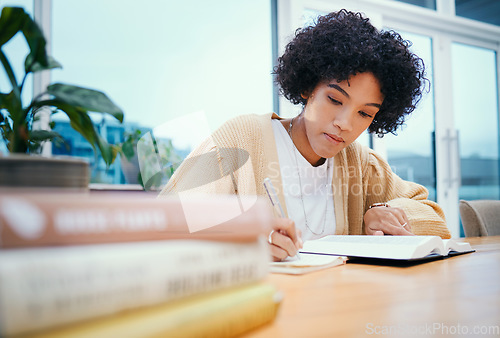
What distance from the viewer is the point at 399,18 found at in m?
3.70

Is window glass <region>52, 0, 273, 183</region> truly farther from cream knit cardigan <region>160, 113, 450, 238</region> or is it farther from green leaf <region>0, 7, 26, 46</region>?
green leaf <region>0, 7, 26, 46</region>

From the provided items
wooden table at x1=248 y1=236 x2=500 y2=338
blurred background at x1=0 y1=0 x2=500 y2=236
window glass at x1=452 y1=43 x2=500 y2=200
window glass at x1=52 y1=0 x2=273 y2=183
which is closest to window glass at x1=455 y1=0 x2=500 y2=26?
blurred background at x1=0 y1=0 x2=500 y2=236

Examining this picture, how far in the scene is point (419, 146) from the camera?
3.82 metres

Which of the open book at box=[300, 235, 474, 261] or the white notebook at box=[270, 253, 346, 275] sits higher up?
the open book at box=[300, 235, 474, 261]

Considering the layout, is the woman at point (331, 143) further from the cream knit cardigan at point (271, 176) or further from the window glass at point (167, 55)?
the window glass at point (167, 55)

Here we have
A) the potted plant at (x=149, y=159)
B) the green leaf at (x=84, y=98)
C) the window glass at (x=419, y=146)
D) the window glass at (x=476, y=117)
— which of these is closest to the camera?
the green leaf at (x=84, y=98)

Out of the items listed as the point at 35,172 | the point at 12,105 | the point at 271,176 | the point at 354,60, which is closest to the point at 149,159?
the point at 271,176

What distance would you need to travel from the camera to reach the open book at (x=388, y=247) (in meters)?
0.74

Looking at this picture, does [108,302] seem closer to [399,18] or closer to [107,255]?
[107,255]

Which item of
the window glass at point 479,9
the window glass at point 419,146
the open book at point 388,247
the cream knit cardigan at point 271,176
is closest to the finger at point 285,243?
the open book at point 388,247

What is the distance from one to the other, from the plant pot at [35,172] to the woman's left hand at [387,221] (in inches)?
34.8

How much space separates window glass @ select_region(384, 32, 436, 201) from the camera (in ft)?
12.1

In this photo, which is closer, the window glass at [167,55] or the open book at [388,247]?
the open book at [388,247]

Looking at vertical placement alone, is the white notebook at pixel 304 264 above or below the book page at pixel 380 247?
below
